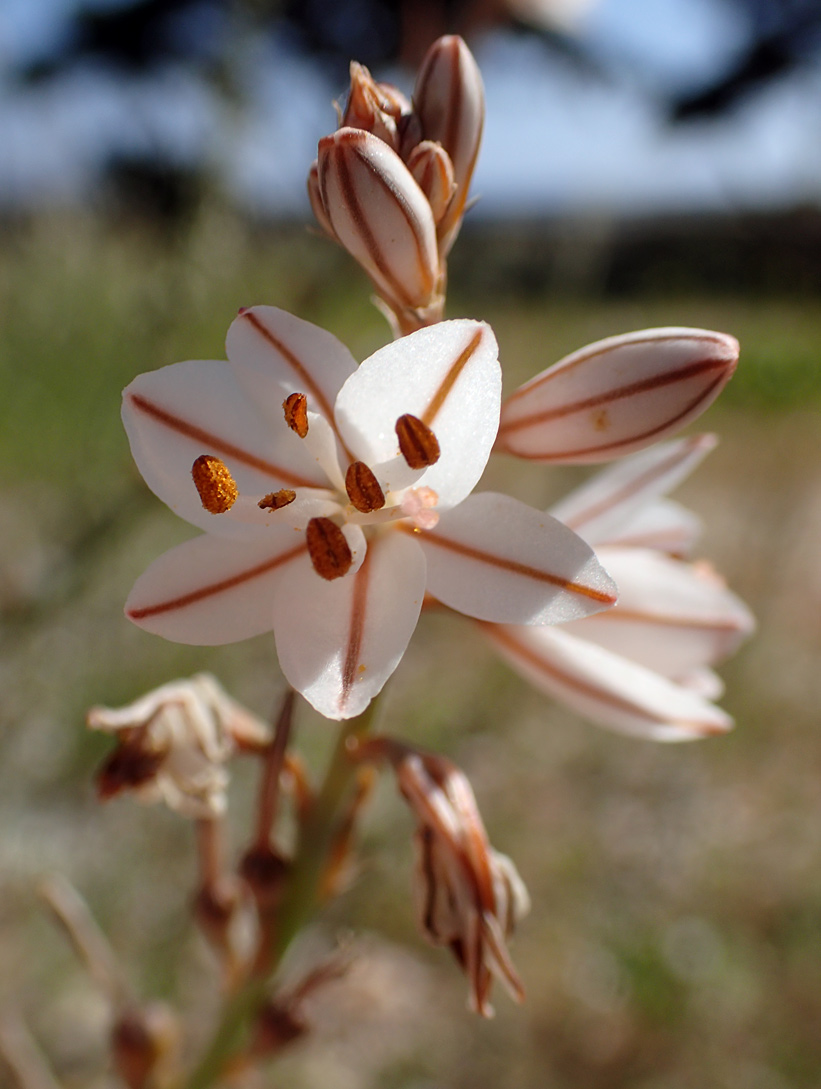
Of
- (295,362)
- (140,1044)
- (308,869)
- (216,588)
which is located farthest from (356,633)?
(140,1044)

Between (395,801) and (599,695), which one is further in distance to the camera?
(395,801)

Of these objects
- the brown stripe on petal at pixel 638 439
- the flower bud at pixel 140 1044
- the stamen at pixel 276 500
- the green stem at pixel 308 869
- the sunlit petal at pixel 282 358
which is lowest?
the flower bud at pixel 140 1044

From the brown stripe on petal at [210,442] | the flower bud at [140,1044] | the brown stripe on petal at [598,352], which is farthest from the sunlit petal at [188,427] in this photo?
the flower bud at [140,1044]

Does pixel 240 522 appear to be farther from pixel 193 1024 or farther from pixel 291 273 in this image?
pixel 291 273

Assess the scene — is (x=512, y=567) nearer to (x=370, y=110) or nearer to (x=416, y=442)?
(x=416, y=442)

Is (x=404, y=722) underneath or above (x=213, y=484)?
underneath

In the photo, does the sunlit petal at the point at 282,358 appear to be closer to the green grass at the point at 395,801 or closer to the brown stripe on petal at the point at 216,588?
the brown stripe on petal at the point at 216,588
